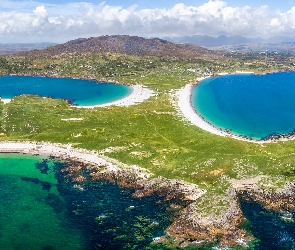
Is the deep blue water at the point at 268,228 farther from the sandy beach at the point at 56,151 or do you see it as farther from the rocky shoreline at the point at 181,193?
the sandy beach at the point at 56,151

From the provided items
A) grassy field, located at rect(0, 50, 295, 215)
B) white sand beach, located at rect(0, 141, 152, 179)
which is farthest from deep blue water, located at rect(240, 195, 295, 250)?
white sand beach, located at rect(0, 141, 152, 179)

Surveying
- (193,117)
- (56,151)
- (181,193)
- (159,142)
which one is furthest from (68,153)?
(193,117)

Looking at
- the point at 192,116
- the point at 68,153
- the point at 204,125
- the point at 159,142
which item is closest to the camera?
the point at 68,153

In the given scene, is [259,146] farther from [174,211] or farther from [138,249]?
[138,249]

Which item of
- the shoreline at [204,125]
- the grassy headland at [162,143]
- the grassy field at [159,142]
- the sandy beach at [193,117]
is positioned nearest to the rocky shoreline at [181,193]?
the grassy headland at [162,143]

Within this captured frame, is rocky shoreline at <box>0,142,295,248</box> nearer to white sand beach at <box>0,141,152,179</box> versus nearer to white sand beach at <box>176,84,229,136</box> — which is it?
white sand beach at <box>0,141,152,179</box>

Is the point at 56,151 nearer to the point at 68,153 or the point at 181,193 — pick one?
the point at 68,153

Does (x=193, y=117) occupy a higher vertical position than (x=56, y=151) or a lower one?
higher

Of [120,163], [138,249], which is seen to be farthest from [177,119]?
[138,249]
